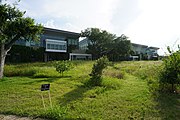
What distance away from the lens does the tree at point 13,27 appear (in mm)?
17391

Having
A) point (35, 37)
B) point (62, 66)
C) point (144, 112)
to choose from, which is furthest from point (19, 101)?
point (35, 37)

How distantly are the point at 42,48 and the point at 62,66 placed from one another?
26504 millimetres

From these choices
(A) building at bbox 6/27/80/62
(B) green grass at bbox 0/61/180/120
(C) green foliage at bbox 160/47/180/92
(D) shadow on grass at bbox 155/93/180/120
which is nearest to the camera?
(B) green grass at bbox 0/61/180/120

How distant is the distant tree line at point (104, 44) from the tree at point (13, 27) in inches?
1246

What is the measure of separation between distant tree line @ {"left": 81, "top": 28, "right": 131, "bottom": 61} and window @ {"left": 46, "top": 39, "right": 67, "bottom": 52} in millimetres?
6323

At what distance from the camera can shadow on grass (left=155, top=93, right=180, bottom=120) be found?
8.13 m

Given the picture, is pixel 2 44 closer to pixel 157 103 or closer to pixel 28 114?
pixel 28 114

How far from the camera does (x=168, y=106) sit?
30.7 feet

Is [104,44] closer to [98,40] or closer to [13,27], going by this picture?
[98,40]

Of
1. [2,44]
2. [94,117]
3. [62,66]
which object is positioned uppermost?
[2,44]

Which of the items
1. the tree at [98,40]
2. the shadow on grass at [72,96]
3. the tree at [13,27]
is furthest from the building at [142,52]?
the shadow on grass at [72,96]

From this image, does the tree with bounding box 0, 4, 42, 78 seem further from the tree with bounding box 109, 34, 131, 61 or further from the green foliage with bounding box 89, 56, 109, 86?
the tree with bounding box 109, 34, 131, 61

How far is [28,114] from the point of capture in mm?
7973

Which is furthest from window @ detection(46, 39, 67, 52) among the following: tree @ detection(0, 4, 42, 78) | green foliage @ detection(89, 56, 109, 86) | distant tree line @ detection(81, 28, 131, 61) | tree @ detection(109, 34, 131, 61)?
green foliage @ detection(89, 56, 109, 86)
